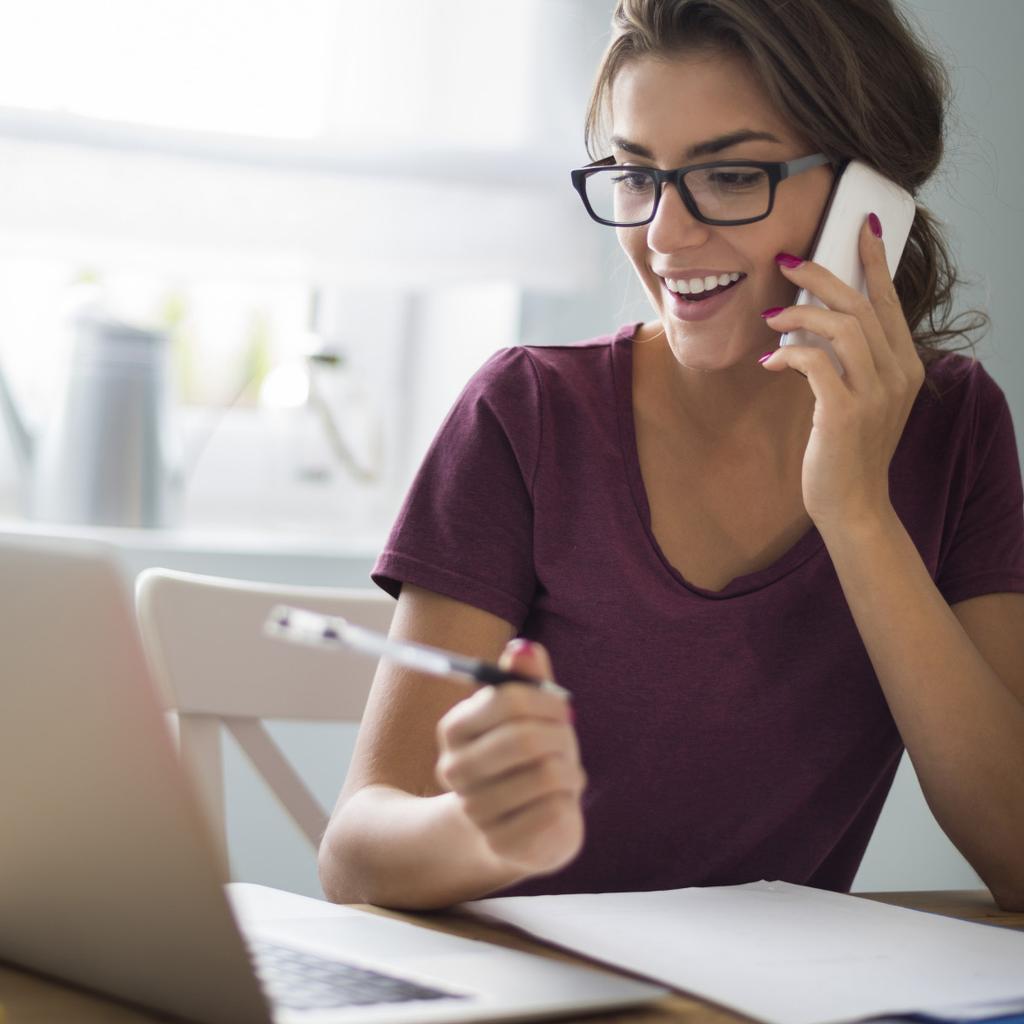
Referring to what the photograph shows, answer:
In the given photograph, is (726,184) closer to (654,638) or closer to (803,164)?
(803,164)

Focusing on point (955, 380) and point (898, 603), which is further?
point (955, 380)

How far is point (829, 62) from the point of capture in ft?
3.97

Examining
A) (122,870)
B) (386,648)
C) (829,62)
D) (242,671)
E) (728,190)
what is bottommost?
(242,671)

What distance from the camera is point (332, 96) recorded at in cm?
203

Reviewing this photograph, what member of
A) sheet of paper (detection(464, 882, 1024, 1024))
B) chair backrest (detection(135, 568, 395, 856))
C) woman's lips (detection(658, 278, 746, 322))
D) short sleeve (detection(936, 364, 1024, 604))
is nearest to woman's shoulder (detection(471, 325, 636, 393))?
woman's lips (detection(658, 278, 746, 322))

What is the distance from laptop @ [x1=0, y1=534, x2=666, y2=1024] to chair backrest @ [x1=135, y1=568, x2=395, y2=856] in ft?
1.79

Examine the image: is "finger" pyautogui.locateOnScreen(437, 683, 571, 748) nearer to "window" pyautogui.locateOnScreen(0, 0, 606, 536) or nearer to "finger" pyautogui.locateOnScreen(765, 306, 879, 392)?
"finger" pyautogui.locateOnScreen(765, 306, 879, 392)

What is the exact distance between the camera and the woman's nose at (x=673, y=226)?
3.91 feet

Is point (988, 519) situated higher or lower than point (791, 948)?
higher

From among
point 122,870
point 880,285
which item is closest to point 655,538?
point 880,285

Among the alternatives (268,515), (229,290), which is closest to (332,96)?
(229,290)

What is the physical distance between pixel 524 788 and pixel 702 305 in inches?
28.2

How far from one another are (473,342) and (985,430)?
114 centimetres

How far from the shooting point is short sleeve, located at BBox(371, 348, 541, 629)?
3.85ft
